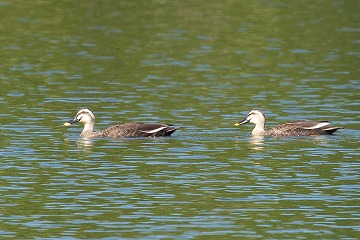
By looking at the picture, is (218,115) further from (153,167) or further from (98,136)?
(153,167)

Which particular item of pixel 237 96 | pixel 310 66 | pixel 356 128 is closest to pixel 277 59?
pixel 310 66

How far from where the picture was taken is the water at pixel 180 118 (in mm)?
20234

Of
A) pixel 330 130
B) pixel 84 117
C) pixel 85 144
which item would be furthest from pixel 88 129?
pixel 330 130

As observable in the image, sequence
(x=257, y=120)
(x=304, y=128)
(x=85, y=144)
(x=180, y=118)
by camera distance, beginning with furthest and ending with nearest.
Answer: (x=180, y=118) → (x=257, y=120) → (x=304, y=128) → (x=85, y=144)

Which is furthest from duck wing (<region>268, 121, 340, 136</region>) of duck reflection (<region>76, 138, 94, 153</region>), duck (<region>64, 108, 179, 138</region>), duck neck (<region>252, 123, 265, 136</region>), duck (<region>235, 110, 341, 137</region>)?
duck reflection (<region>76, 138, 94, 153</region>)

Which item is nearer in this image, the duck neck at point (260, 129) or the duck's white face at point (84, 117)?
the duck neck at point (260, 129)

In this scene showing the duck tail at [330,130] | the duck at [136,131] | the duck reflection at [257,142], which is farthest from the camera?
the duck at [136,131]

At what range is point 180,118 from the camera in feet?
104

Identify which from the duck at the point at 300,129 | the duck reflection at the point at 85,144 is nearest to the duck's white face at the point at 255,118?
the duck at the point at 300,129

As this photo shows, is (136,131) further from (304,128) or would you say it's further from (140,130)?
(304,128)

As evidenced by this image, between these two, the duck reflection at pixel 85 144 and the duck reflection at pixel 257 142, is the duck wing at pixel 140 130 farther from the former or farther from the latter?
the duck reflection at pixel 257 142

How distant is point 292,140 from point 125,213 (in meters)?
9.39

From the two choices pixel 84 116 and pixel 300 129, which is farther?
pixel 84 116

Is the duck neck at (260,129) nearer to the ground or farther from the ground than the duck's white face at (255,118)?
nearer to the ground
